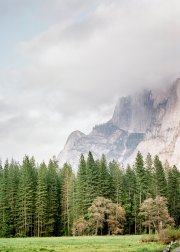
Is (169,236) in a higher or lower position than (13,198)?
lower

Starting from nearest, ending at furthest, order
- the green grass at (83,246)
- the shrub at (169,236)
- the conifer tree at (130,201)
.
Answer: the green grass at (83,246), the shrub at (169,236), the conifer tree at (130,201)

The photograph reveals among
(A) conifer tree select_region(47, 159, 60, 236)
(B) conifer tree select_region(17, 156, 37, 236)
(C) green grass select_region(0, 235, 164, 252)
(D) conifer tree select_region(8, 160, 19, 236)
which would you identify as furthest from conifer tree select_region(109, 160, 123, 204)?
(C) green grass select_region(0, 235, 164, 252)

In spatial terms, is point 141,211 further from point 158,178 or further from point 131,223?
point 158,178

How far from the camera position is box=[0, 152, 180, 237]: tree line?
99875mm

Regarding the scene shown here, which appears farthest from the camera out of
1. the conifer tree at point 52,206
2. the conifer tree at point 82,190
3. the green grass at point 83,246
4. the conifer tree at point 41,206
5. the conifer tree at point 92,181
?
the conifer tree at point 52,206

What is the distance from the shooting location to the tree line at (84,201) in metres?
99.9

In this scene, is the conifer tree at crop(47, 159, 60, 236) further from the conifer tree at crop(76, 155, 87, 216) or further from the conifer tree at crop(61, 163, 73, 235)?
the conifer tree at crop(76, 155, 87, 216)

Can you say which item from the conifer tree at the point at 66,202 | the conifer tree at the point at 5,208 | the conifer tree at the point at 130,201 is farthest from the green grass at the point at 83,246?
the conifer tree at the point at 66,202

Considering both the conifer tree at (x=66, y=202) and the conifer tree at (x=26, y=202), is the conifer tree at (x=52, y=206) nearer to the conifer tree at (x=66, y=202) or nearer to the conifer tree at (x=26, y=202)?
the conifer tree at (x=66, y=202)

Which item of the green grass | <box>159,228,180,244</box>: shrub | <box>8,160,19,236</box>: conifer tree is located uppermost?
<box>8,160,19,236</box>: conifer tree

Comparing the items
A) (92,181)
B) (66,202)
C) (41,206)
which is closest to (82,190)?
(92,181)

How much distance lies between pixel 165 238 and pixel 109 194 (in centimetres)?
6605

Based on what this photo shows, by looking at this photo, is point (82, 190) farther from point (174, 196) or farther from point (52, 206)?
point (174, 196)

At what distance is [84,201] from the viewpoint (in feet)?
348
